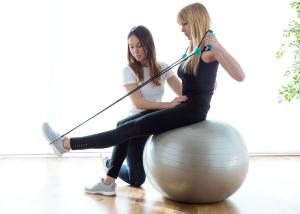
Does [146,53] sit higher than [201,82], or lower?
higher

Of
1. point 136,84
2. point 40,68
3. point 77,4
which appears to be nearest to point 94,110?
point 40,68

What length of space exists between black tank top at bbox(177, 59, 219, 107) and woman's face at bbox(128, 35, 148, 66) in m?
0.38

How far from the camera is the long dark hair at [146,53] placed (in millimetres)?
3178

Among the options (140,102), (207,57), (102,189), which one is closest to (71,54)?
(140,102)

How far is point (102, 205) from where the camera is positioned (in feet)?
9.23

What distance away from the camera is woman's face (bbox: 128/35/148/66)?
3.17 metres

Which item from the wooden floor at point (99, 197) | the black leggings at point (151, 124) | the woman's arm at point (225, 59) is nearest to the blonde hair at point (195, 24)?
the woman's arm at point (225, 59)

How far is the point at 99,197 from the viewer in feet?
9.93

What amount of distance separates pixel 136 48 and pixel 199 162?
0.90 meters

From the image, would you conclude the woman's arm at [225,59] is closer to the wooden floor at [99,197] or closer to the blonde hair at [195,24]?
the blonde hair at [195,24]

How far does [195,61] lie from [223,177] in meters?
0.68

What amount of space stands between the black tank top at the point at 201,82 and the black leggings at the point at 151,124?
1.7 inches

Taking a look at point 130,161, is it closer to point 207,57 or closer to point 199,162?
point 199,162

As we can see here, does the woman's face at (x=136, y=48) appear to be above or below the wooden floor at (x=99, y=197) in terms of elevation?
above
